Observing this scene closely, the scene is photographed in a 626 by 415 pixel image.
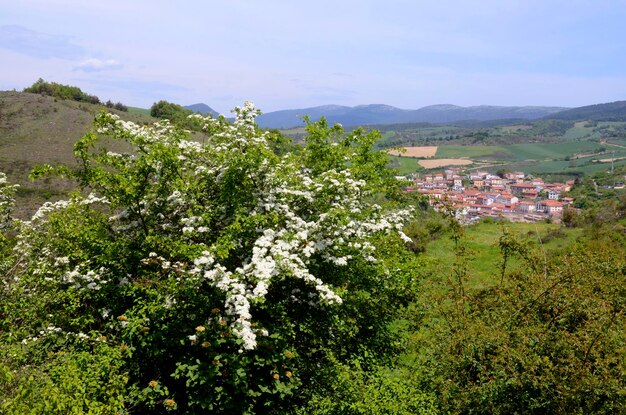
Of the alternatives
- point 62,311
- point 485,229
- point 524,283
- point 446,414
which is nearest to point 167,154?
point 62,311

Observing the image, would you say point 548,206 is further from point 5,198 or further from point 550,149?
point 550,149

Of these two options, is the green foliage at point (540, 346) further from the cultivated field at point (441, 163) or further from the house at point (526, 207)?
the cultivated field at point (441, 163)

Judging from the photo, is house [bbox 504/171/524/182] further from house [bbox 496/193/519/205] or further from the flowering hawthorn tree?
the flowering hawthorn tree

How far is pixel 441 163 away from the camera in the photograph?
149250 millimetres

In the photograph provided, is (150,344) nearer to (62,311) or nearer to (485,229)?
(62,311)

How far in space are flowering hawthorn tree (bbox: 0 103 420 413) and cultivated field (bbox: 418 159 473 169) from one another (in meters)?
130

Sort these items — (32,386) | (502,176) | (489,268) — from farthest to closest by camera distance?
(502,176), (489,268), (32,386)

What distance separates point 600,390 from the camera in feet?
27.6

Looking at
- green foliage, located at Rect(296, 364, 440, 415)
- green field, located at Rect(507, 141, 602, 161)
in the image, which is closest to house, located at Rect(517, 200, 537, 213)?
green foliage, located at Rect(296, 364, 440, 415)

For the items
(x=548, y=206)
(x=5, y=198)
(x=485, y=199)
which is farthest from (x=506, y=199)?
(x=5, y=198)

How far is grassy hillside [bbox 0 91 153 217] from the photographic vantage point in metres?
26.9

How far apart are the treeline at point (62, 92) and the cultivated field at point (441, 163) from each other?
10153 cm

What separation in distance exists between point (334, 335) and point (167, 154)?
21.0ft

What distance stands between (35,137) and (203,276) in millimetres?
33399
